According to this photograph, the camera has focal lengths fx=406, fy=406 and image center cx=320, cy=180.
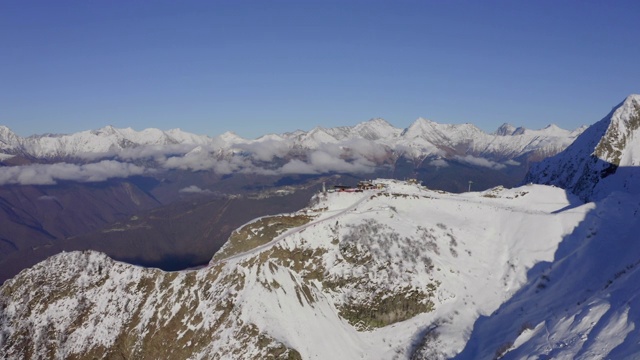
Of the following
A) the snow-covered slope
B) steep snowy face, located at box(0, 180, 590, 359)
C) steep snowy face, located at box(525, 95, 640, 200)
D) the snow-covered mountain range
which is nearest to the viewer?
the snow-covered slope

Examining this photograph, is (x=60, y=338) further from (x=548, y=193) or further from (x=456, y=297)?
(x=548, y=193)

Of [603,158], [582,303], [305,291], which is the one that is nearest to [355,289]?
[305,291]

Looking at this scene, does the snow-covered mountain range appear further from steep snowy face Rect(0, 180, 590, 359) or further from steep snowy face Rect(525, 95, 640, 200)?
steep snowy face Rect(525, 95, 640, 200)

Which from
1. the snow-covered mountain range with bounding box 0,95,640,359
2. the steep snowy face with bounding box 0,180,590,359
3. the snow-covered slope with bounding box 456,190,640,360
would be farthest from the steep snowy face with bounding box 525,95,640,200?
the steep snowy face with bounding box 0,180,590,359

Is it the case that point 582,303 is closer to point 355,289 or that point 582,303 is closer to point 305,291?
point 355,289

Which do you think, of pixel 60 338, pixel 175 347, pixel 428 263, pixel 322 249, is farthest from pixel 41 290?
pixel 428 263

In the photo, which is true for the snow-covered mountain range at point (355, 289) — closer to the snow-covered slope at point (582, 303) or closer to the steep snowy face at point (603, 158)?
the snow-covered slope at point (582, 303)
